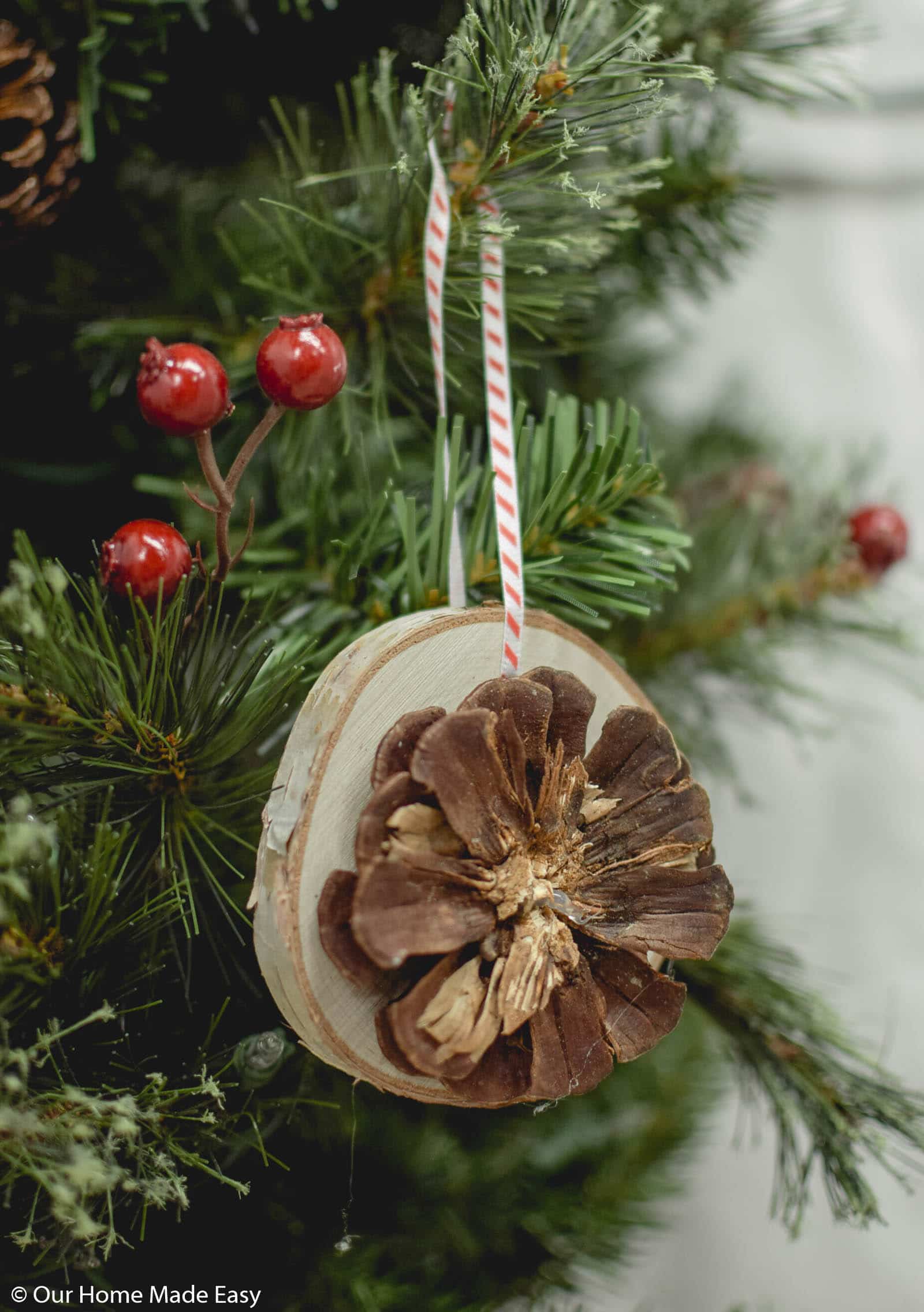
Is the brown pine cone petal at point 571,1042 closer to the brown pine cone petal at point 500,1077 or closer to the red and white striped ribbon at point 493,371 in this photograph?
the brown pine cone petal at point 500,1077

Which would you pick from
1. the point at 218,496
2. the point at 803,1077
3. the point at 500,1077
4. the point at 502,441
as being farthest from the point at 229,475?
the point at 803,1077

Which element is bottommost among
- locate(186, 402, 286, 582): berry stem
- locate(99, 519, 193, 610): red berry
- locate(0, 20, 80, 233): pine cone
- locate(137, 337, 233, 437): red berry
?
locate(99, 519, 193, 610): red berry

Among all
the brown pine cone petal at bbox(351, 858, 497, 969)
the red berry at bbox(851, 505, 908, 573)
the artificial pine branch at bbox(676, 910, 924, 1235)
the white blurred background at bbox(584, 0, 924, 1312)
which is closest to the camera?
the brown pine cone petal at bbox(351, 858, 497, 969)

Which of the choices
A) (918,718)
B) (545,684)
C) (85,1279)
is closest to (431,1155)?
(85,1279)

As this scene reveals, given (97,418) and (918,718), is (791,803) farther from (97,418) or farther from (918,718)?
(97,418)

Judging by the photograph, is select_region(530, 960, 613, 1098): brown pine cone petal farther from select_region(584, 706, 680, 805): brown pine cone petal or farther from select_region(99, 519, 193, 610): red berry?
select_region(99, 519, 193, 610): red berry

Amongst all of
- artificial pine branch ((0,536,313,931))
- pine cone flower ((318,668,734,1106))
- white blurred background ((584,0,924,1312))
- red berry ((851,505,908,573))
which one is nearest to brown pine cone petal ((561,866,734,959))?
pine cone flower ((318,668,734,1106))
